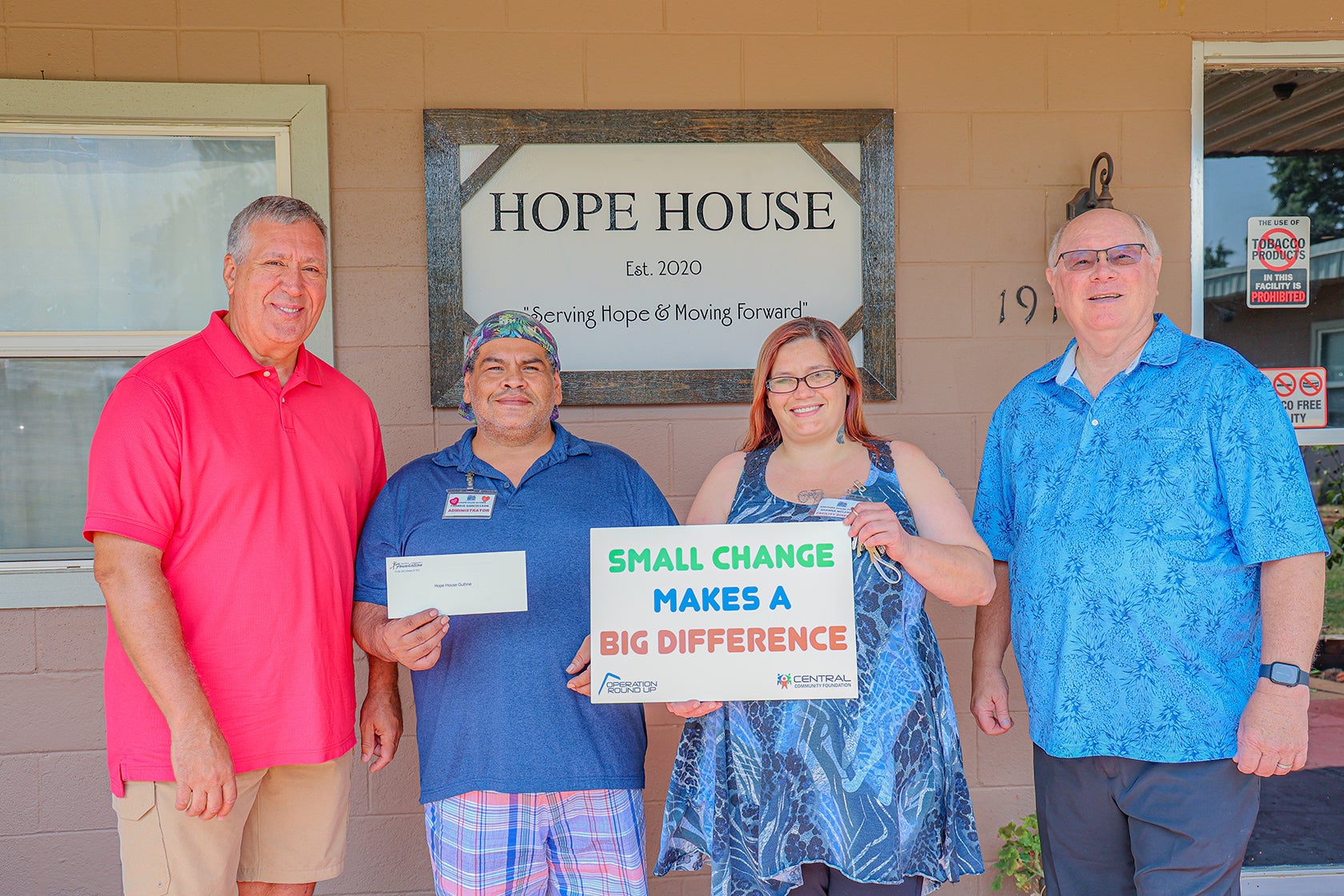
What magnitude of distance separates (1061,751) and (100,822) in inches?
109

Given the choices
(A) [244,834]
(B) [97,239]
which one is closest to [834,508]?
(A) [244,834]

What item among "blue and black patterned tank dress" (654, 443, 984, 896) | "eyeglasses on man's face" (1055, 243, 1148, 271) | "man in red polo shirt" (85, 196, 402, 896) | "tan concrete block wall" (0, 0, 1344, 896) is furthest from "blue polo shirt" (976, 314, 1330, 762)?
"man in red polo shirt" (85, 196, 402, 896)

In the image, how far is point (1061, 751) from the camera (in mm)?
2082

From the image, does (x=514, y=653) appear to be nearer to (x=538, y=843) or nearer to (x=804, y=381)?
(x=538, y=843)

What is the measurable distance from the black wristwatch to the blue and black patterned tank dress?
63 centimetres

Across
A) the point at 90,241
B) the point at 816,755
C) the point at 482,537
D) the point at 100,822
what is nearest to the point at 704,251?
the point at 482,537

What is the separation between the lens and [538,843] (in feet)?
6.98

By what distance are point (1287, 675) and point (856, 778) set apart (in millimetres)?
872

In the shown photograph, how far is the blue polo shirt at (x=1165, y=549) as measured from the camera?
1980 millimetres

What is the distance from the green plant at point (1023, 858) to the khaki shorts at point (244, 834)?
82.6 inches

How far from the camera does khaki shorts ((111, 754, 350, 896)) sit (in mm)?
1957

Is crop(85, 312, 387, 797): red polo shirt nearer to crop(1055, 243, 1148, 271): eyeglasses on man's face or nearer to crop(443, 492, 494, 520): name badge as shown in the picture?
crop(443, 492, 494, 520): name badge

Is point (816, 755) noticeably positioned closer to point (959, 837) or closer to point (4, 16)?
point (959, 837)

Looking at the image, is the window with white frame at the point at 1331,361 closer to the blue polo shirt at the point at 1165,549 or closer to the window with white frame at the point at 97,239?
the blue polo shirt at the point at 1165,549
